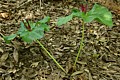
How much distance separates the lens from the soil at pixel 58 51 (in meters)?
1.93

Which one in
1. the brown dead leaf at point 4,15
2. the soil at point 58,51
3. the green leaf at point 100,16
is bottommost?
the soil at point 58,51

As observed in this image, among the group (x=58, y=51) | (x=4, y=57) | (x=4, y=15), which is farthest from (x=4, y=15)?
(x=58, y=51)

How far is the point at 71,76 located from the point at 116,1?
1.25 m

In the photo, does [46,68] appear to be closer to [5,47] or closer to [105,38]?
[5,47]

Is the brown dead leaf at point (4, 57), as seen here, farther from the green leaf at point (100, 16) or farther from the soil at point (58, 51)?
the green leaf at point (100, 16)

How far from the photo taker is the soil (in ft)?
6.32

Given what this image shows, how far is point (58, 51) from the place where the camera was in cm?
210

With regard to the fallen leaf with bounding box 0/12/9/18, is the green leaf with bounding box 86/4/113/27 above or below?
above


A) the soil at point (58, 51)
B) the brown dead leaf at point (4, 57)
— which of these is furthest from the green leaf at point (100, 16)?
the brown dead leaf at point (4, 57)

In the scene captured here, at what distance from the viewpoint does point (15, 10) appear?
2547 millimetres

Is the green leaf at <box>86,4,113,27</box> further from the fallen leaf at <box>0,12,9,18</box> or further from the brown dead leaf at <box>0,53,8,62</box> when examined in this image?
the fallen leaf at <box>0,12,9,18</box>

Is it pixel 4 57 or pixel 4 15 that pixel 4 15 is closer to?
pixel 4 15

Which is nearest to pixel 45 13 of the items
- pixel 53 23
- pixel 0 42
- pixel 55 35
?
pixel 53 23

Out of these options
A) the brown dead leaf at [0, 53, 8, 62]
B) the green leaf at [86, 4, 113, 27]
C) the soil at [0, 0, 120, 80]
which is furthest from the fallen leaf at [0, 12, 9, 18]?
the green leaf at [86, 4, 113, 27]
